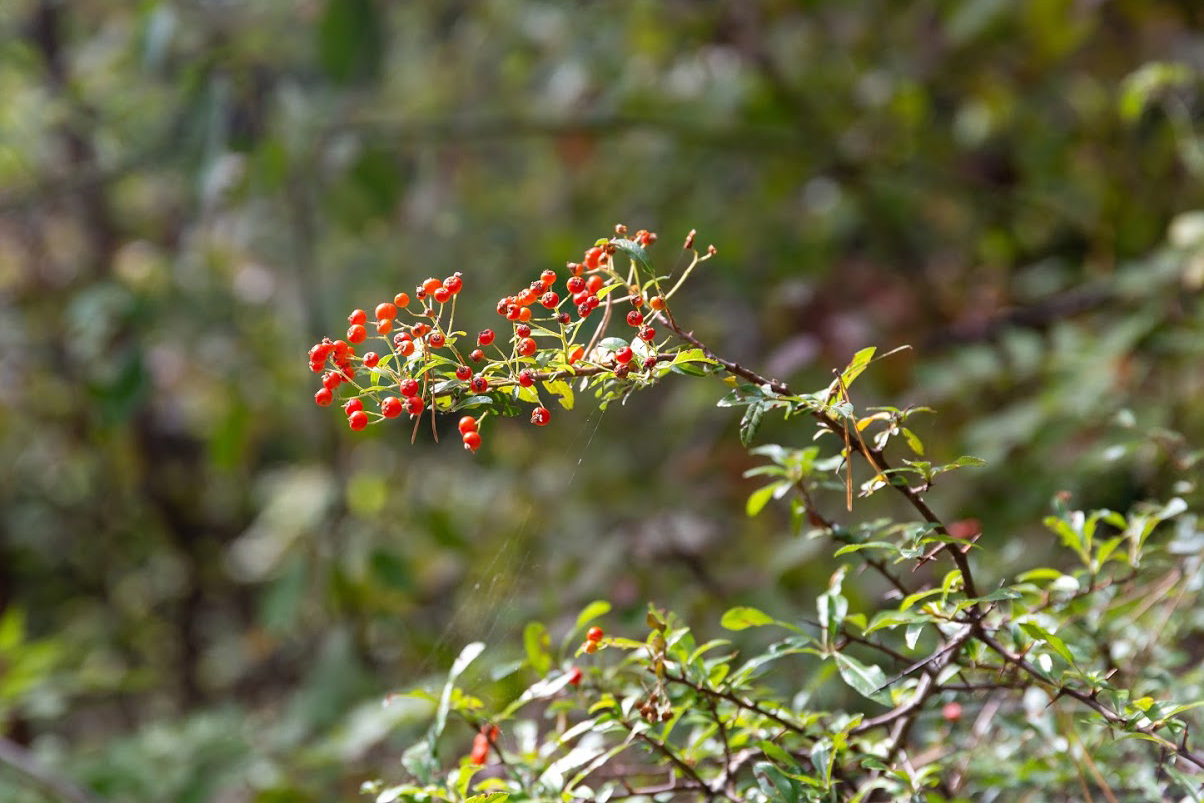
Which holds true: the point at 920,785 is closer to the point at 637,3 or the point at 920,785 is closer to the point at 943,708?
the point at 943,708

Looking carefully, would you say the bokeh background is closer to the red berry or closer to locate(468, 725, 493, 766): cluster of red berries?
locate(468, 725, 493, 766): cluster of red berries

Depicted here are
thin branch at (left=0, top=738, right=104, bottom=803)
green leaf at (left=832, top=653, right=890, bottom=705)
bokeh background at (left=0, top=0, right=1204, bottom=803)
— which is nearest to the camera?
green leaf at (left=832, top=653, right=890, bottom=705)

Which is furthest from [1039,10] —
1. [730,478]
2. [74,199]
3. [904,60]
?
[74,199]

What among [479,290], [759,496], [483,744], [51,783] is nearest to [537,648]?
[483,744]

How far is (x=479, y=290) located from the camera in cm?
265

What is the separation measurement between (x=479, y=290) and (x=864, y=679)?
2.11 m

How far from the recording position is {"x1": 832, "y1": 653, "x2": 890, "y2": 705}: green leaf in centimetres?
64

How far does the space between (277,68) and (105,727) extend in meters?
2.46

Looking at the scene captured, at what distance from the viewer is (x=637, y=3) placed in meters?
2.58

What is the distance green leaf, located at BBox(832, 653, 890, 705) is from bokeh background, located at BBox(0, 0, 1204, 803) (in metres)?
0.72

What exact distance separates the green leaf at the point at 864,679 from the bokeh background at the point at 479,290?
2.37 ft

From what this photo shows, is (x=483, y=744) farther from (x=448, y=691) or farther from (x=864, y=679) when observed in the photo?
(x=864, y=679)

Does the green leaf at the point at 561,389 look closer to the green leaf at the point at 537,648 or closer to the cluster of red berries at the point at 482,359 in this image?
the cluster of red berries at the point at 482,359

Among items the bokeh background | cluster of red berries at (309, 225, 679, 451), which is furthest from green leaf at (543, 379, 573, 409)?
the bokeh background
